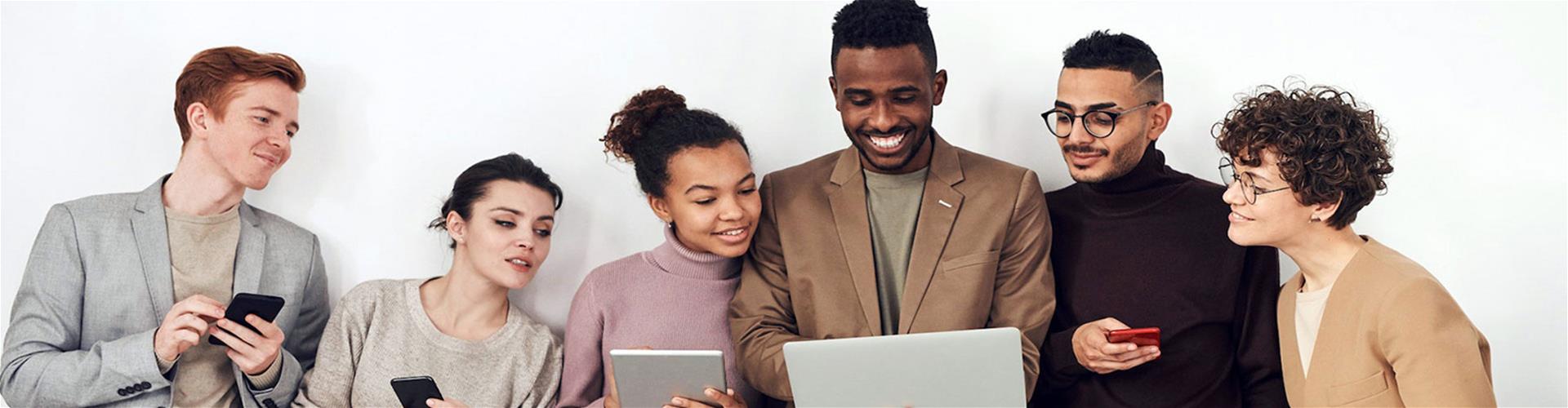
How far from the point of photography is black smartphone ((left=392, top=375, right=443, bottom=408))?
10.7 ft

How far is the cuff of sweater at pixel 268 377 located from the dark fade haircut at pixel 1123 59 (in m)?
2.34

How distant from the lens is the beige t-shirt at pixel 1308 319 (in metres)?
3.09

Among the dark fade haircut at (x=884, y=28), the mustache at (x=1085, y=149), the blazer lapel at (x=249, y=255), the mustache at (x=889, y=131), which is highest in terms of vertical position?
the dark fade haircut at (x=884, y=28)

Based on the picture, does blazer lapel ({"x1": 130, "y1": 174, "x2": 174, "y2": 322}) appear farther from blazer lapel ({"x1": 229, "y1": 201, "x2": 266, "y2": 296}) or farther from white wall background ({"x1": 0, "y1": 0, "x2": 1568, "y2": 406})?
white wall background ({"x1": 0, "y1": 0, "x2": 1568, "y2": 406})

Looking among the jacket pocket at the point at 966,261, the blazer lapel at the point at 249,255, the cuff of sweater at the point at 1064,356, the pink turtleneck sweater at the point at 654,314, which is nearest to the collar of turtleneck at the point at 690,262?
the pink turtleneck sweater at the point at 654,314

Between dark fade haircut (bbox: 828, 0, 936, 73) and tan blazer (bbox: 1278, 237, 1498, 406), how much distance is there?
1151mm

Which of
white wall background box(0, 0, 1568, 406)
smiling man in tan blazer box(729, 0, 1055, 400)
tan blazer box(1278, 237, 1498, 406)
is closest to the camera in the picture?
tan blazer box(1278, 237, 1498, 406)

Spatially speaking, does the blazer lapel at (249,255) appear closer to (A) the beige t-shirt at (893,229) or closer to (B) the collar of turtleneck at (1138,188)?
(A) the beige t-shirt at (893,229)

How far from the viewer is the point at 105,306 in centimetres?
368

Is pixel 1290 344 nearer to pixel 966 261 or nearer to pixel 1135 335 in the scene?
pixel 1135 335

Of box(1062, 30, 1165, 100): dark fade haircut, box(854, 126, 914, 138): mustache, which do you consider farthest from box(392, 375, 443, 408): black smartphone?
box(1062, 30, 1165, 100): dark fade haircut

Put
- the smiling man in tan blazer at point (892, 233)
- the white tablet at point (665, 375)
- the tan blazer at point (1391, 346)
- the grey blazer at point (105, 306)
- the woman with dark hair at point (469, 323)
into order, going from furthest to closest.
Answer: the woman with dark hair at point (469, 323), the grey blazer at point (105, 306), the smiling man in tan blazer at point (892, 233), the white tablet at point (665, 375), the tan blazer at point (1391, 346)

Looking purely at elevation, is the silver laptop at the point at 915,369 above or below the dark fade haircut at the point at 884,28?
below

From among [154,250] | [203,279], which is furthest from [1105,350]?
[154,250]
